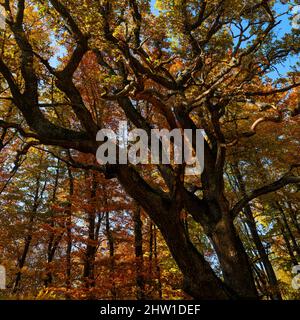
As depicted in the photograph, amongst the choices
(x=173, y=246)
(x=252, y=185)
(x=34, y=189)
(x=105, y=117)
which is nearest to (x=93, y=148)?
(x=173, y=246)

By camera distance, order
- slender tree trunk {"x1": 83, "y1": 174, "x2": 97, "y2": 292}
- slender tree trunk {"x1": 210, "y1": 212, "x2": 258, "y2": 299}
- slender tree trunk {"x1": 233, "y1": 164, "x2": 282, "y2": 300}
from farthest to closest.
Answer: slender tree trunk {"x1": 233, "y1": 164, "x2": 282, "y2": 300} → slender tree trunk {"x1": 83, "y1": 174, "x2": 97, "y2": 292} → slender tree trunk {"x1": 210, "y1": 212, "x2": 258, "y2": 299}

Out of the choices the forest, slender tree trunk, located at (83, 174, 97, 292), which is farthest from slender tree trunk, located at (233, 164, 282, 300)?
slender tree trunk, located at (83, 174, 97, 292)

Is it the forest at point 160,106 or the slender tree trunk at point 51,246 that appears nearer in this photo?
the forest at point 160,106

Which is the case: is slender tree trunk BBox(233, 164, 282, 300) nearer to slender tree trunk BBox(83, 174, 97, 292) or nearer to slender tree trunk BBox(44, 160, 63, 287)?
slender tree trunk BBox(83, 174, 97, 292)

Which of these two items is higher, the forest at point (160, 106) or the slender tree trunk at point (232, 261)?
the forest at point (160, 106)

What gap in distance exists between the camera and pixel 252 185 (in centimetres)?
1530

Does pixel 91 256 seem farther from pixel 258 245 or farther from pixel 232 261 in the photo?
pixel 258 245

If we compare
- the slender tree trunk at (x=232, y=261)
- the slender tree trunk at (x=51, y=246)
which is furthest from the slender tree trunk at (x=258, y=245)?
the slender tree trunk at (x=51, y=246)

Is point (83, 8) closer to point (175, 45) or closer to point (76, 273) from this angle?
point (175, 45)

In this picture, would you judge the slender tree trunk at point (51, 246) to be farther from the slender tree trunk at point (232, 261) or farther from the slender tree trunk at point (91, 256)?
the slender tree trunk at point (232, 261)

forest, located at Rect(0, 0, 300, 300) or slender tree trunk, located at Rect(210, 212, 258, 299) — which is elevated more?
forest, located at Rect(0, 0, 300, 300)

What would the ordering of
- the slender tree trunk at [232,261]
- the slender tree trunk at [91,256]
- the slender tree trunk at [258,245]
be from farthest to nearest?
the slender tree trunk at [258,245] → the slender tree trunk at [91,256] → the slender tree trunk at [232,261]

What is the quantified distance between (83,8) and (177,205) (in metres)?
A: 5.04

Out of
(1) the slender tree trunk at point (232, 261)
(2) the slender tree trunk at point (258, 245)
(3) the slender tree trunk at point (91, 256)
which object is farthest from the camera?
(2) the slender tree trunk at point (258, 245)
